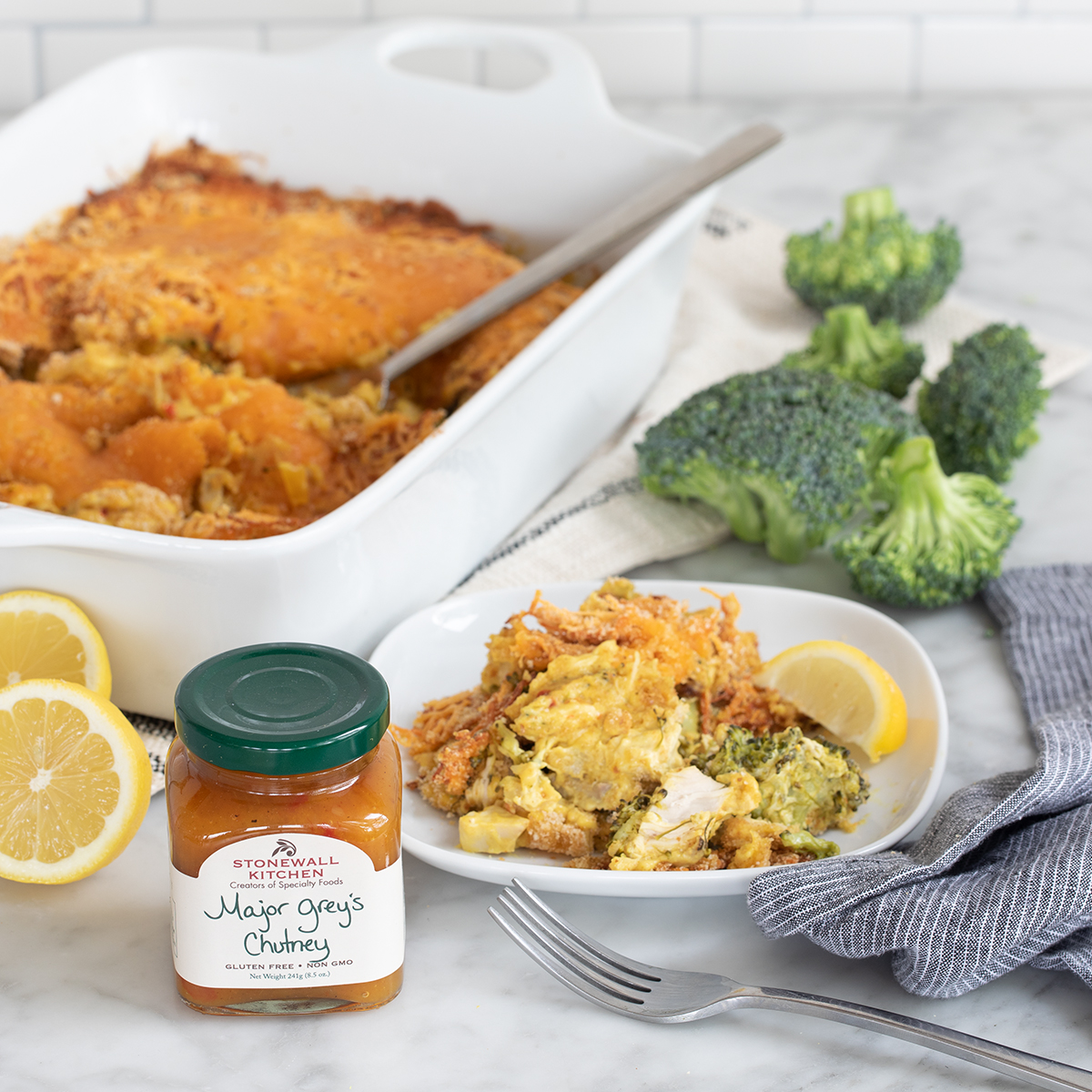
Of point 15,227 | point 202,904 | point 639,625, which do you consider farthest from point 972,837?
point 15,227

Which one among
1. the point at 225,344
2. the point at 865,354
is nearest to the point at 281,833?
the point at 225,344

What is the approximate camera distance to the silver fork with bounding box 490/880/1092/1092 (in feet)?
3.47

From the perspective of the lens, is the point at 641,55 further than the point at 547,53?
Yes

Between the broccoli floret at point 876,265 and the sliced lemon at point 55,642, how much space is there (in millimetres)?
1440

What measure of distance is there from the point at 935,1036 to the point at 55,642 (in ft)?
3.06

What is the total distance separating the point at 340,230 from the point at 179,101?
43 centimetres

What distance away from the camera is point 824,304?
93.4 inches

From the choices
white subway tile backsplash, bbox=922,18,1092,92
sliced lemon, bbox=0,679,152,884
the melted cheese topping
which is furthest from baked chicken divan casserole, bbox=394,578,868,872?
white subway tile backsplash, bbox=922,18,1092,92

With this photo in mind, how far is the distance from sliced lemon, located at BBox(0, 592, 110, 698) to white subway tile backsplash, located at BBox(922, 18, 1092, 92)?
2.49 meters

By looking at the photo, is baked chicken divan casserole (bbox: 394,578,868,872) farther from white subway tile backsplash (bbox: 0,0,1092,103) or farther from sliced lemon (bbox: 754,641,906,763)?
white subway tile backsplash (bbox: 0,0,1092,103)

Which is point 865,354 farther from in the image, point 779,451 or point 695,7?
point 695,7

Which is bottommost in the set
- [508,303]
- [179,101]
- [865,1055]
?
[865,1055]

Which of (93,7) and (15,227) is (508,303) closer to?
(15,227)

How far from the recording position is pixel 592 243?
1992 mm
